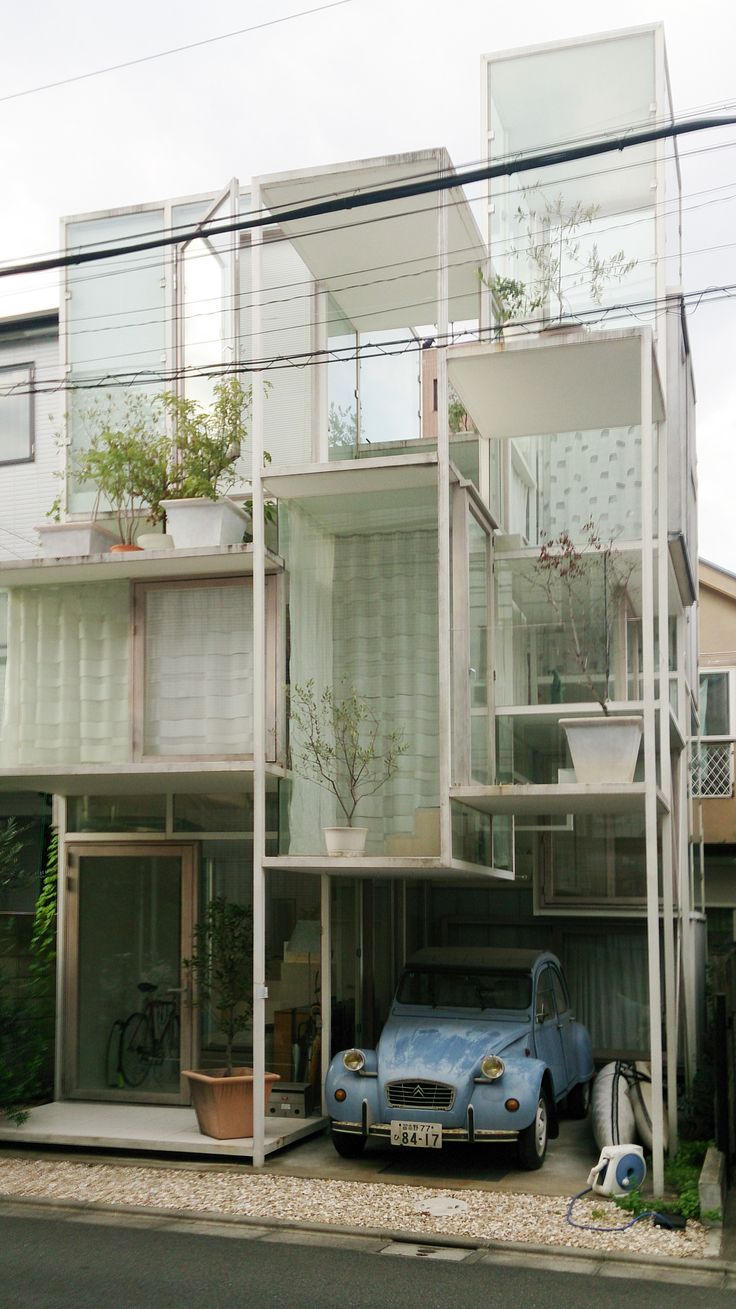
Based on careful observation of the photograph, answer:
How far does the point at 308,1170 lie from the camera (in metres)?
10.9

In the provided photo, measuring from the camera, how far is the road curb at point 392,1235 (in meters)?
8.48

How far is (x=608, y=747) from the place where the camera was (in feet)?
36.8

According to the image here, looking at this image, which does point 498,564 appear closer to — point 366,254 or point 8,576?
point 366,254

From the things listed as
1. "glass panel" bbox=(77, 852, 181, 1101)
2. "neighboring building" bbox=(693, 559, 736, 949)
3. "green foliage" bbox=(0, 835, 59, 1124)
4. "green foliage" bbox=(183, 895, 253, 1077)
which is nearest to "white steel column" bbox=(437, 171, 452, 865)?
"green foliage" bbox=(183, 895, 253, 1077)

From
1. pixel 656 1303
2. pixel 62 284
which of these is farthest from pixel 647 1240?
pixel 62 284

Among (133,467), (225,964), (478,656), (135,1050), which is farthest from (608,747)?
(135,1050)

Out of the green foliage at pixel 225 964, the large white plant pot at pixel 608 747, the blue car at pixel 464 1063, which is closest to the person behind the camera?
the blue car at pixel 464 1063

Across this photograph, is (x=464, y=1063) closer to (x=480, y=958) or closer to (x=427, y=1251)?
(x=480, y=958)

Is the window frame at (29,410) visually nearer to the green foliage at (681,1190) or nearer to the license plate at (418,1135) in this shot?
the license plate at (418,1135)

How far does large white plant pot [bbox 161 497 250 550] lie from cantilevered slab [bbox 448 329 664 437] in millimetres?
2341

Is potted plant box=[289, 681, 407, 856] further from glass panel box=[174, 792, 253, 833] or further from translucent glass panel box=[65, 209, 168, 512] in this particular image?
translucent glass panel box=[65, 209, 168, 512]

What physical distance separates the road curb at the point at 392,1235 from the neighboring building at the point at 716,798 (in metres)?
8.52

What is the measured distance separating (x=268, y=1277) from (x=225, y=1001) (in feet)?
15.9

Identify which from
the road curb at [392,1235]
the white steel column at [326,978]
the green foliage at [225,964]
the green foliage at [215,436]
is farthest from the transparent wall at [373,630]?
the road curb at [392,1235]
